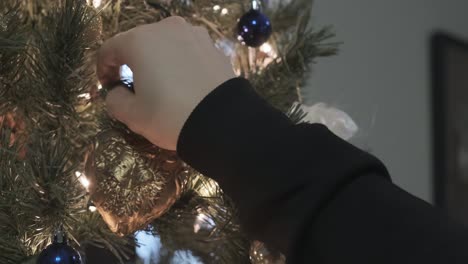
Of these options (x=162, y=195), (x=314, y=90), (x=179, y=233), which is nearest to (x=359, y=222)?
(x=162, y=195)

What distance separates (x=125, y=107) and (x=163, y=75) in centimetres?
4

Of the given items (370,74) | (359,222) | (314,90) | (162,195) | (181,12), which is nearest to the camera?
(359,222)

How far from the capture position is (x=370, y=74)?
1.30 m

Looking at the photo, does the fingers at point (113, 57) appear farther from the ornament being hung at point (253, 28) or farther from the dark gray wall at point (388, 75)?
the dark gray wall at point (388, 75)

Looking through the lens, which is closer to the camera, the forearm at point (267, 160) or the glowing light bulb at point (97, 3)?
the forearm at point (267, 160)

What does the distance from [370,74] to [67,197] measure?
3.15ft

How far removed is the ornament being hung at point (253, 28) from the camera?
58 centimetres

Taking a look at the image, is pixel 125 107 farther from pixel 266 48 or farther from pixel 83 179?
pixel 266 48

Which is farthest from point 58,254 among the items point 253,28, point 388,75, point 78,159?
point 388,75

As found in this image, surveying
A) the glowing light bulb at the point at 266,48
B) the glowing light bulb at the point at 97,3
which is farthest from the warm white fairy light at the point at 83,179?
the glowing light bulb at the point at 266,48

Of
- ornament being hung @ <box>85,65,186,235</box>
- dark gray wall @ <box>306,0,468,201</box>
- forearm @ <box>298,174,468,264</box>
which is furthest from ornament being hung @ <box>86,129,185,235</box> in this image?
dark gray wall @ <box>306,0,468,201</box>

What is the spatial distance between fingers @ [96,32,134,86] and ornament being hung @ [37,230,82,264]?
12cm

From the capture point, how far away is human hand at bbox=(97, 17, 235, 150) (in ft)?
1.44

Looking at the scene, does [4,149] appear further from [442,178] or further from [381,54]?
[442,178]
